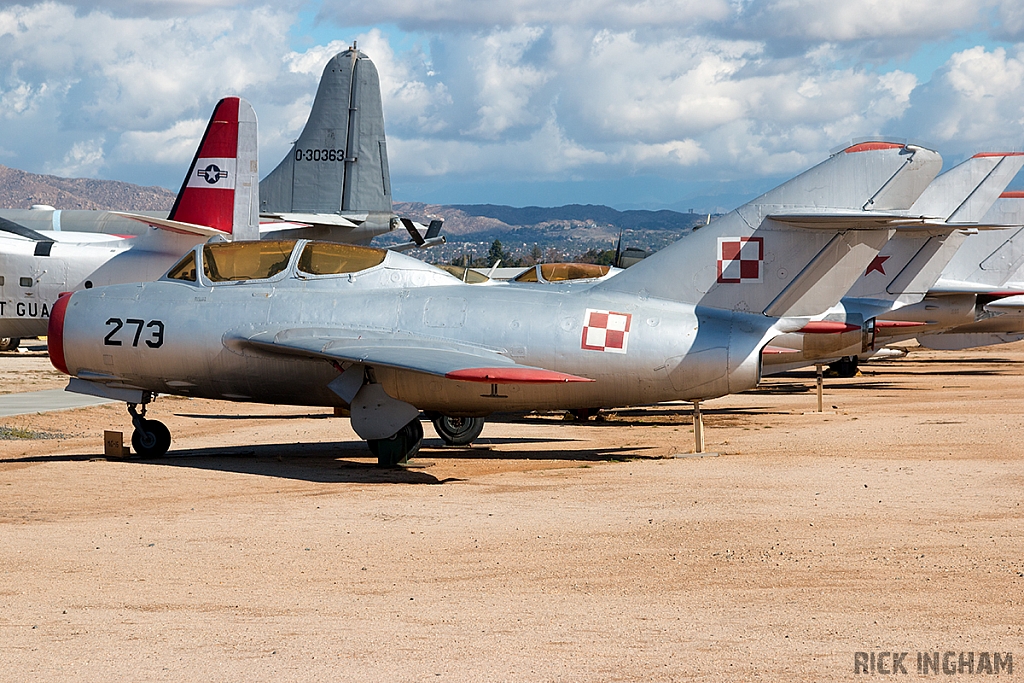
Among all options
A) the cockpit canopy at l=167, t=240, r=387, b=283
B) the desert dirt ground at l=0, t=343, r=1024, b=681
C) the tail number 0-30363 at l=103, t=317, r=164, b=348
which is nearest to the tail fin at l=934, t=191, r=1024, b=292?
the desert dirt ground at l=0, t=343, r=1024, b=681

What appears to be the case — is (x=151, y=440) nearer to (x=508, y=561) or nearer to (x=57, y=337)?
(x=57, y=337)

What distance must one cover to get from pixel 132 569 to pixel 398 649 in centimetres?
284

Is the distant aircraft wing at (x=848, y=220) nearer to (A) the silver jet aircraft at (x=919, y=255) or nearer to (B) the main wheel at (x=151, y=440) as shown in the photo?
(A) the silver jet aircraft at (x=919, y=255)

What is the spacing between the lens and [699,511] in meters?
10.1

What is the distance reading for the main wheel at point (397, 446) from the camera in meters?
13.4

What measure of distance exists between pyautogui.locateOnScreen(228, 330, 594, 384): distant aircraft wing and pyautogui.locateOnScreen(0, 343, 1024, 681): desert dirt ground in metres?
1.26

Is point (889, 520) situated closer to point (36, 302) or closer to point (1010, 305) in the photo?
point (36, 302)

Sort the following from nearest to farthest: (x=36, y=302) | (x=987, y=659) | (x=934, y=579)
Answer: (x=987, y=659)
(x=934, y=579)
(x=36, y=302)

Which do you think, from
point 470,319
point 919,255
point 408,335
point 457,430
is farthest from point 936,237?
point 408,335

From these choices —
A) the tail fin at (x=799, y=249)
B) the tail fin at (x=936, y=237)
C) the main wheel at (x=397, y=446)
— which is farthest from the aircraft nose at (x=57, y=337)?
the tail fin at (x=936, y=237)

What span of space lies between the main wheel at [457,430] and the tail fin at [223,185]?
33.4 ft

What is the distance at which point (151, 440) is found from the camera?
1434 centimetres

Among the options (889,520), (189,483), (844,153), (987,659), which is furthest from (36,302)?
(987,659)

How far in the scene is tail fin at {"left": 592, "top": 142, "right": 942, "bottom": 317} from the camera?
13.5m
